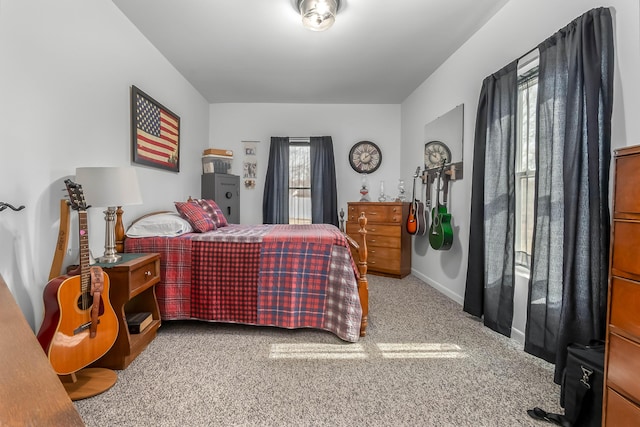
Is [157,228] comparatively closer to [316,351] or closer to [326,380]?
[316,351]

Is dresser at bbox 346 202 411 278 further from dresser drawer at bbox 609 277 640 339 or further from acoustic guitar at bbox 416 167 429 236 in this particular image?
dresser drawer at bbox 609 277 640 339

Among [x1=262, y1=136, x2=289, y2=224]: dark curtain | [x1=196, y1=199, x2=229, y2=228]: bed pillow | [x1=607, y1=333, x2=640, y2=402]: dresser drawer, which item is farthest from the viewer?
[x1=262, y1=136, x2=289, y2=224]: dark curtain

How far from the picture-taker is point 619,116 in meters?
1.54

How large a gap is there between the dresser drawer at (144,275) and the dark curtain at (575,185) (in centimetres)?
248

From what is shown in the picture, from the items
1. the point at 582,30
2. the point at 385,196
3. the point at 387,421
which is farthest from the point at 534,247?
the point at 385,196

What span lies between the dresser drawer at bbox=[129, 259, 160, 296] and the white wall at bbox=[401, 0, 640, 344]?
2636 millimetres

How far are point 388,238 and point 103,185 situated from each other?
3128 mm

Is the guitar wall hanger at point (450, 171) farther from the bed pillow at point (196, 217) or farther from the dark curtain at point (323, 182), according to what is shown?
the bed pillow at point (196, 217)

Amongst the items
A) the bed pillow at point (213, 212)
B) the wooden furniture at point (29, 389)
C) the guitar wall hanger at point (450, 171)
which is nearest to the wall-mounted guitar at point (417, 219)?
the guitar wall hanger at point (450, 171)

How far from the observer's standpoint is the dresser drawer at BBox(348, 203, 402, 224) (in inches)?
154

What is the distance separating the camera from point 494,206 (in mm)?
2330

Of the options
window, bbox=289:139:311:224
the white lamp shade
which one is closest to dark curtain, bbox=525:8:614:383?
the white lamp shade

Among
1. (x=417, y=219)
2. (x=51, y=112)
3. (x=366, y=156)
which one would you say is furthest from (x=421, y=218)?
(x=51, y=112)

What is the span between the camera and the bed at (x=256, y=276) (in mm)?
2260
